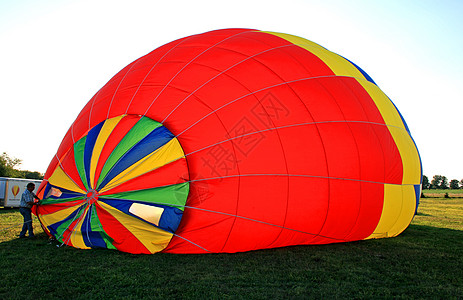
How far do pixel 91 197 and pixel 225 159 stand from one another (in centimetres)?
184

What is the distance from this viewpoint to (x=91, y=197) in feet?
14.2

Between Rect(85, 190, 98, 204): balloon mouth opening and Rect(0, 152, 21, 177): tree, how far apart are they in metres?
49.1

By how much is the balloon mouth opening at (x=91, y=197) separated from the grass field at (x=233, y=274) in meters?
0.64

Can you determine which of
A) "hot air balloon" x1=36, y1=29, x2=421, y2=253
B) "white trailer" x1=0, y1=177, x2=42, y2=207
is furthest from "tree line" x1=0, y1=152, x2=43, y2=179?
"hot air balloon" x1=36, y1=29, x2=421, y2=253

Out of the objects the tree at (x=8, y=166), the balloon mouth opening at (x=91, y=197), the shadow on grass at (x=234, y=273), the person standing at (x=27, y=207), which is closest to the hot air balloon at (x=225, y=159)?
the balloon mouth opening at (x=91, y=197)

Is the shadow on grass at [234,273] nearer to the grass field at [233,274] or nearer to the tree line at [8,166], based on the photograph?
the grass field at [233,274]

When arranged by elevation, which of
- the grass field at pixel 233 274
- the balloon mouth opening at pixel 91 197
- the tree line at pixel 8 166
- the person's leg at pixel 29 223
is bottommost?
the tree line at pixel 8 166

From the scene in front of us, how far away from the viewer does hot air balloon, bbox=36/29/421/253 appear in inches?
165

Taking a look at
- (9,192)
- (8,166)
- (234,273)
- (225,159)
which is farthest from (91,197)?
(8,166)

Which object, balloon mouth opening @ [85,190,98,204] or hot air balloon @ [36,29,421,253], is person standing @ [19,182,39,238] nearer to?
hot air balloon @ [36,29,421,253]

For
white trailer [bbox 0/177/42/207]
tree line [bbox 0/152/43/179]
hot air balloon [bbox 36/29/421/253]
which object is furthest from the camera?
tree line [bbox 0/152/43/179]

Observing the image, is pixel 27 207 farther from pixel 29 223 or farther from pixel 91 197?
pixel 91 197

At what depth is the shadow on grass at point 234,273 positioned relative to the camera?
299 cm

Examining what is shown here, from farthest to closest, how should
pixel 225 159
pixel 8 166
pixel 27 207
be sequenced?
pixel 8 166, pixel 27 207, pixel 225 159
